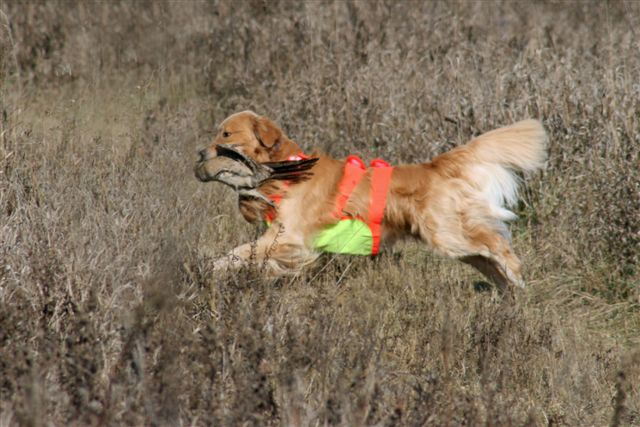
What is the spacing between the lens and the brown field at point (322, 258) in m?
3.56

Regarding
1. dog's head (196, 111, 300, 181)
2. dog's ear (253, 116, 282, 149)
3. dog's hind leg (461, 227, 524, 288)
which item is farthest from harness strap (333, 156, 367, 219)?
dog's hind leg (461, 227, 524, 288)

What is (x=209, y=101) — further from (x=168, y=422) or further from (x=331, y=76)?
(x=168, y=422)

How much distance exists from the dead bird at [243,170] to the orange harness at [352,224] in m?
0.09

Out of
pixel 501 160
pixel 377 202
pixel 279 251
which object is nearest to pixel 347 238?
pixel 377 202

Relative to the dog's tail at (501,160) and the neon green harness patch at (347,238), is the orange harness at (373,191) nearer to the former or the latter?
the neon green harness patch at (347,238)

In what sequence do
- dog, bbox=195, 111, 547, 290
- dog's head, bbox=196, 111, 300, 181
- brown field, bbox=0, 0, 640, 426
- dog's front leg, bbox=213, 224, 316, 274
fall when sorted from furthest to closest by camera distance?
dog's head, bbox=196, 111, 300, 181
dog, bbox=195, 111, 547, 290
dog's front leg, bbox=213, 224, 316, 274
brown field, bbox=0, 0, 640, 426

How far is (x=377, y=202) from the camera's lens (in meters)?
5.65

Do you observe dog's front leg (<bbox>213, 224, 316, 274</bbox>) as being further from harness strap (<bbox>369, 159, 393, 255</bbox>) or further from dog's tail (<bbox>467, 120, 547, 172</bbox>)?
dog's tail (<bbox>467, 120, 547, 172</bbox>)

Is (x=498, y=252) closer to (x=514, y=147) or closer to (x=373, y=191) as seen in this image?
(x=514, y=147)

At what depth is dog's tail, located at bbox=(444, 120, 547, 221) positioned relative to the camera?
567 centimetres

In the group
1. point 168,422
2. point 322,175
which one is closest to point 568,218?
point 322,175

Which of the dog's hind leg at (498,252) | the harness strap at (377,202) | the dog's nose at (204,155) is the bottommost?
the dog's hind leg at (498,252)

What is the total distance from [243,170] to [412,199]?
109 centimetres

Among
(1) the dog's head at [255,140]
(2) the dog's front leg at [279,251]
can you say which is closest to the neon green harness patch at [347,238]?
(2) the dog's front leg at [279,251]
